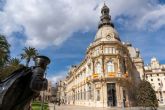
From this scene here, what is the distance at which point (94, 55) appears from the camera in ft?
176

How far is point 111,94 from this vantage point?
49.2 m

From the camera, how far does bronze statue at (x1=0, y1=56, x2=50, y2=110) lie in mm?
3281

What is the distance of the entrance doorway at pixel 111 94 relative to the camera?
48344mm

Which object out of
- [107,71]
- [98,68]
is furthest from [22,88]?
[98,68]

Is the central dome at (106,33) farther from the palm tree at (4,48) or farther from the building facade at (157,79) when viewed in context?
the building facade at (157,79)

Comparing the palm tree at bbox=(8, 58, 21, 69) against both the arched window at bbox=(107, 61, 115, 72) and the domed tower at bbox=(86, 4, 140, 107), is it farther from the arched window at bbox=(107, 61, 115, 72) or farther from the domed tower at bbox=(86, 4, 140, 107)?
the arched window at bbox=(107, 61, 115, 72)

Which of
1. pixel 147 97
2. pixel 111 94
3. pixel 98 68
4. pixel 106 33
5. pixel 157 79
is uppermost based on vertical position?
pixel 106 33

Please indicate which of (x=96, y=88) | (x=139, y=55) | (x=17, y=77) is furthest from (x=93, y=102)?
(x=17, y=77)

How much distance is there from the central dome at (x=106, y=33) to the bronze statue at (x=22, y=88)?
5114cm

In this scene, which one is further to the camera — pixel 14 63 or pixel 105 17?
pixel 105 17

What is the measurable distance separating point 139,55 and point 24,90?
76687 mm

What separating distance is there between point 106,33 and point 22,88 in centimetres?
5290

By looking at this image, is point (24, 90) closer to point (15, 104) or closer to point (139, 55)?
point (15, 104)

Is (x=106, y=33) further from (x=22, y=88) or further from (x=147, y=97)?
(x=22, y=88)
